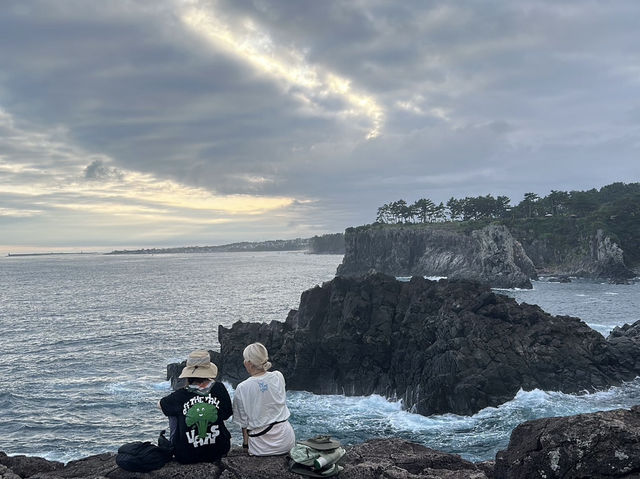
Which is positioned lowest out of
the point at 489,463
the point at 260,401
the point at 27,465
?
the point at 489,463

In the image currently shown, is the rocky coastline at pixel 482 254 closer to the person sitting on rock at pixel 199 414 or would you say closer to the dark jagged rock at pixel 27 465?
the dark jagged rock at pixel 27 465

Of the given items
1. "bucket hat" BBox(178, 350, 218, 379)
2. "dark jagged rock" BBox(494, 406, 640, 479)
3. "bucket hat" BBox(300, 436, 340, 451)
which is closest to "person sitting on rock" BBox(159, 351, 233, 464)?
"bucket hat" BBox(178, 350, 218, 379)

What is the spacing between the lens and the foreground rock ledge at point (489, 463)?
624 cm

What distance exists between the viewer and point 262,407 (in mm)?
7352

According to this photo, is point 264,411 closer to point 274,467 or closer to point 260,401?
point 260,401

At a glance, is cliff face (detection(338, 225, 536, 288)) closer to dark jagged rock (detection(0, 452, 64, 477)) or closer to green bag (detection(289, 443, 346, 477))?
green bag (detection(289, 443, 346, 477))

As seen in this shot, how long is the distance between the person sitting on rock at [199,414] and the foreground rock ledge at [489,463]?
0.81ft

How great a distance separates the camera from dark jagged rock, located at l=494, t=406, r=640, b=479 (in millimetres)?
6114

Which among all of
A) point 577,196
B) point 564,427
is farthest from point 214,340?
point 577,196

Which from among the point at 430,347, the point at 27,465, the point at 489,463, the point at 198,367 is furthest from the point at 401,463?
the point at 430,347

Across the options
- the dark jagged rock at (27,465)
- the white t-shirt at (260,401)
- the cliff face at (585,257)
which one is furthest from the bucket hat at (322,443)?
the cliff face at (585,257)

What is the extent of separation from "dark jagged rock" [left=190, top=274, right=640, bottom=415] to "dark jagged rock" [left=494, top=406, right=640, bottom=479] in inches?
940

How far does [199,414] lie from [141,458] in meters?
1.15

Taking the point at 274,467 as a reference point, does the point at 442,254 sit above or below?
above
